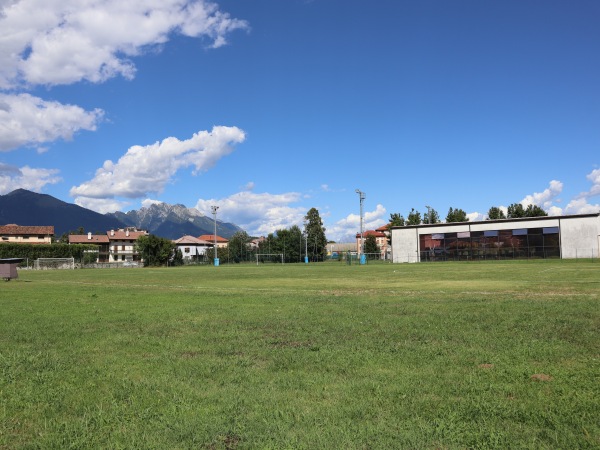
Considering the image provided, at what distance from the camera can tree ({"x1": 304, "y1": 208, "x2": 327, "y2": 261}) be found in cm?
11166

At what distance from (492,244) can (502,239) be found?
64.3 inches

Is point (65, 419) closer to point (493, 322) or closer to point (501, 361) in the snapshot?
point (501, 361)

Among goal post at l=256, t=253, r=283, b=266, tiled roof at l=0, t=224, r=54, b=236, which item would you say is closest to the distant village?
tiled roof at l=0, t=224, r=54, b=236

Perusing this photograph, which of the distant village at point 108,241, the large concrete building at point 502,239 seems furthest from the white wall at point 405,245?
the distant village at point 108,241

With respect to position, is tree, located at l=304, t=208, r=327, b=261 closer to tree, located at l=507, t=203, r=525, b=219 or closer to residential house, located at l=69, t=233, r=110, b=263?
tree, located at l=507, t=203, r=525, b=219

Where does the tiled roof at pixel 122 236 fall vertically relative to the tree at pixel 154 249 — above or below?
above

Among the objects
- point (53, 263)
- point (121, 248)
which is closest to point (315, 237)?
point (53, 263)

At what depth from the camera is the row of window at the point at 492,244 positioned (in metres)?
66.4

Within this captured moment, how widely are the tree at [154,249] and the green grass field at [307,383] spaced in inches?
3210

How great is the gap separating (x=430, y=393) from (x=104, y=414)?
324cm

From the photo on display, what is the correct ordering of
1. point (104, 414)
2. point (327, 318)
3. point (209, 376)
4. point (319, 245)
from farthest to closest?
point (319, 245) → point (327, 318) → point (209, 376) → point (104, 414)

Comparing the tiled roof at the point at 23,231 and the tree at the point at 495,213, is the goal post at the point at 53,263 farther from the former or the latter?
the tree at the point at 495,213

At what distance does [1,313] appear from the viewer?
12344mm

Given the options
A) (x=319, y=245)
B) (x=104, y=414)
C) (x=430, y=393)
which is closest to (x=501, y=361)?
(x=430, y=393)
